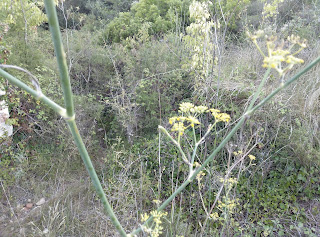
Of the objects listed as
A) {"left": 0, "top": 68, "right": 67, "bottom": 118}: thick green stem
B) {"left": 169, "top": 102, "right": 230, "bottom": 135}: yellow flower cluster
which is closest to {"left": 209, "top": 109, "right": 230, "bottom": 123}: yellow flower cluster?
{"left": 169, "top": 102, "right": 230, "bottom": 135}: yellow flower cluster

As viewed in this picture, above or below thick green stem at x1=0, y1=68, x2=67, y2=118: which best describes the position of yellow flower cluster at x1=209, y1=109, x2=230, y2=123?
below

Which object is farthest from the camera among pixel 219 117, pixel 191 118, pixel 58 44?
pixel 219 117

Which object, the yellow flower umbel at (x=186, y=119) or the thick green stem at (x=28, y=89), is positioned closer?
the thick green stem at (x=28, y=89)

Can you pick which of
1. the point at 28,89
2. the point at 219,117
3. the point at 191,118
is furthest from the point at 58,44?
the point at 219,117

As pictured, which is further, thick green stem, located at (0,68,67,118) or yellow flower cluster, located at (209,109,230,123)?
yellow flower cluster, located at (209,109,230,123)

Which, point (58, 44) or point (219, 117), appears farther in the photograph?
point (219, 117)

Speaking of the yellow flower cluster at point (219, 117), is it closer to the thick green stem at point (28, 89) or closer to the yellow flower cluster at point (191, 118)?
the yellow flower cluster at point (191, 118)

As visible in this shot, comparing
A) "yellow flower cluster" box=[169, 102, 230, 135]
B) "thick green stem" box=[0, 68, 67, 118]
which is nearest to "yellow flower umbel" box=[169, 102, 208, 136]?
"yellow flower cluster" box=[169, 102, 230, 135]

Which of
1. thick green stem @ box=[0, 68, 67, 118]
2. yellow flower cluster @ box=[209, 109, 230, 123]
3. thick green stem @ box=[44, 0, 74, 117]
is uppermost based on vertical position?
thick green stem @ box=[44, 0, 74, 117]

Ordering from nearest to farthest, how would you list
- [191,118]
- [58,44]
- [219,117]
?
[58,44]
[191,118]
[219,117]

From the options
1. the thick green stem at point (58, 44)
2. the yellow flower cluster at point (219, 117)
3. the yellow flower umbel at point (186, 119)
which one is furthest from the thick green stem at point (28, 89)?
the yellow flower cluster at point (219, 117)

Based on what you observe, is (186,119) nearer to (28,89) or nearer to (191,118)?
(191,118)

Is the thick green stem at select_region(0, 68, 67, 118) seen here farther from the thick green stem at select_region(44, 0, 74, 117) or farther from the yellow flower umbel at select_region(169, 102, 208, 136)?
the yellow flower umbel at select_region(169, 102, 208, 136)

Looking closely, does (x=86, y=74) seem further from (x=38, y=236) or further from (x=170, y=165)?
(x=38, y=236)
